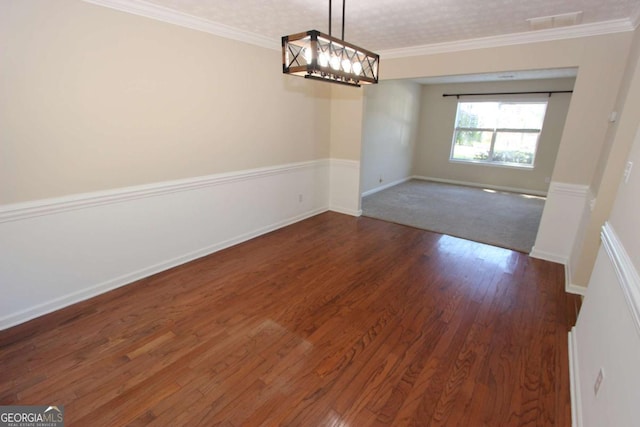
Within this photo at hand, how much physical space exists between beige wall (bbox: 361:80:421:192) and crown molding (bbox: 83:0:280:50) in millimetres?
2456

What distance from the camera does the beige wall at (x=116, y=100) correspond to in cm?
199

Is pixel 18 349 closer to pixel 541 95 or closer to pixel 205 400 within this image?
pixel 205 400

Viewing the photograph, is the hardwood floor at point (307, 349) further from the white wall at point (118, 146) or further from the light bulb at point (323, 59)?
the light bulb at point (323, 59)

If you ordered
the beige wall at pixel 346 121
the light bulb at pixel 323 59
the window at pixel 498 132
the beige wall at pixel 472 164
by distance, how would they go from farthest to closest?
the window at pixel 498 132, the beige wall at pixel 472 164, the beige wall at pixel 346 121, the light bulb at pixel 323 59

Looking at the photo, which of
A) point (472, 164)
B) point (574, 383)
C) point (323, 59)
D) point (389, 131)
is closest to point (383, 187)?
point (389, 131)

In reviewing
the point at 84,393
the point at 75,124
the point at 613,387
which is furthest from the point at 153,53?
the point at 613,387

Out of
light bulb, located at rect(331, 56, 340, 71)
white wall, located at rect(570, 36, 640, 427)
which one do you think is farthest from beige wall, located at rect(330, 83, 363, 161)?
white wall, located at rect(570, 36, 640, 427)

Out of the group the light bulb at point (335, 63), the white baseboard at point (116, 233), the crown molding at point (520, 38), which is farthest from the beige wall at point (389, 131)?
the light bulb at point (335, 63)

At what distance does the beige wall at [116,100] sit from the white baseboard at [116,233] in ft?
0.43

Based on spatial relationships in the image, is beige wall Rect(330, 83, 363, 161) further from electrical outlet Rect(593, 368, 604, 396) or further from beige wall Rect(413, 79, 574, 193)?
beige wall Rect(413, 79, 574, 193)

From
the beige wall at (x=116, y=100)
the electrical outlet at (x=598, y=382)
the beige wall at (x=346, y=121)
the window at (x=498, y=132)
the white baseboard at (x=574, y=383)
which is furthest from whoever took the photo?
the window at (x=498, y=132)

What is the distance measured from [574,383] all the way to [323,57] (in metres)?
2.46

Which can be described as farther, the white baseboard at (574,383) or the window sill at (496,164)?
the window sill at (496,164)

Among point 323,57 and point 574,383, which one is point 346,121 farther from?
point 574,383
